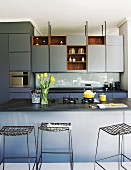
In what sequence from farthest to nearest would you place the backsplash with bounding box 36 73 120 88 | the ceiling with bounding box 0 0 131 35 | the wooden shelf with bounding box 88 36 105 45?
the backsplash with bounding box 36 73 120 88 → the wooden shelf with bounding box 88 36 105 45 → the ceiling with bounding box 0 0 131 35

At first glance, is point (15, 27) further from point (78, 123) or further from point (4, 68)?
point (78, 123)

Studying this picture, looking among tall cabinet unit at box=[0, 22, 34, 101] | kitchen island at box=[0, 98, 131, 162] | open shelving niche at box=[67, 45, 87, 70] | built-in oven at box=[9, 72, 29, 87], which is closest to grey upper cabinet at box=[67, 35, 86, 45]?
open shelving niche at box=[67, 45, 87, 70]

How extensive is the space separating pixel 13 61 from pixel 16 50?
281 mm

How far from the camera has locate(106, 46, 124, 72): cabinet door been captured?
5.44m

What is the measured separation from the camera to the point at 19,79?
17.0 feet

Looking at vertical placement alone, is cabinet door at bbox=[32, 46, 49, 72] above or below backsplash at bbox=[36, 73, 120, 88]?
above

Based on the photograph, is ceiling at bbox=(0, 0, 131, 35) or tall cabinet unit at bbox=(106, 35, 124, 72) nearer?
ceiling at bbox=(0, 0, 131, 35)

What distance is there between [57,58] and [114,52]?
58.4 inches

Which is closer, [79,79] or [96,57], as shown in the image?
[96,57]

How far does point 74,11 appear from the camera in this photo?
4.51 m

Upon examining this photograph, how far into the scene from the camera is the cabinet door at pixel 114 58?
5.44 metres

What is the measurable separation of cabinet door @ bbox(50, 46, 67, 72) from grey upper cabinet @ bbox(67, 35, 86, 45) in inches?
9.5

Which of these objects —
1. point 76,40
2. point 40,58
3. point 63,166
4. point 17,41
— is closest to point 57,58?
point 40,58

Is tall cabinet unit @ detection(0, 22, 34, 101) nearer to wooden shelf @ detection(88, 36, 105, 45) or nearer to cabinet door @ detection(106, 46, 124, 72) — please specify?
wooden shelf @ detection(88, 36, 105, 45)
